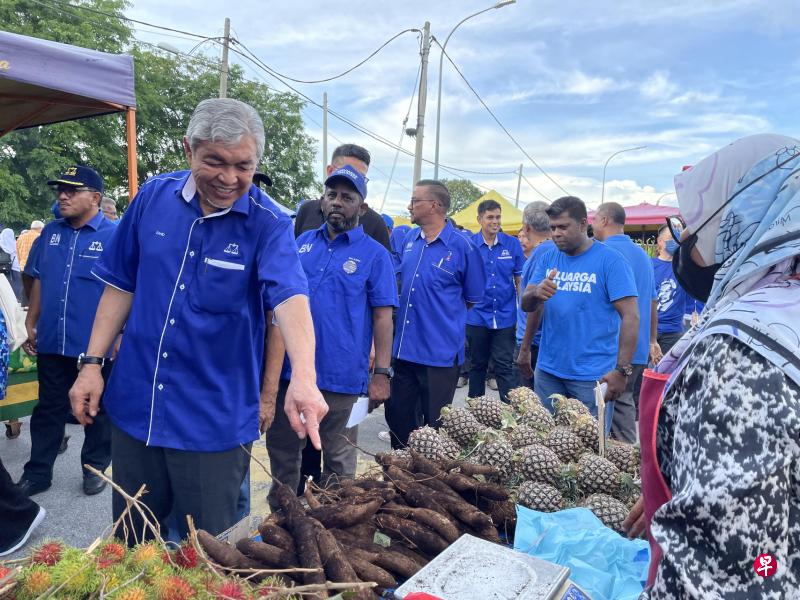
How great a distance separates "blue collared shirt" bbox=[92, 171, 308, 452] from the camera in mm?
2238

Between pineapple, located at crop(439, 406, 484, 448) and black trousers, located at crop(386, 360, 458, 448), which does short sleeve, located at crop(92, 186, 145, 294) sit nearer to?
pineapple, located at crop(439, 406, 484, 448)

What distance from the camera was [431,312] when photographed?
15.3ft

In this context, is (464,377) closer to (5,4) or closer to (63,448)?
(63,448)

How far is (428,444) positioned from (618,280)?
6.68 ft

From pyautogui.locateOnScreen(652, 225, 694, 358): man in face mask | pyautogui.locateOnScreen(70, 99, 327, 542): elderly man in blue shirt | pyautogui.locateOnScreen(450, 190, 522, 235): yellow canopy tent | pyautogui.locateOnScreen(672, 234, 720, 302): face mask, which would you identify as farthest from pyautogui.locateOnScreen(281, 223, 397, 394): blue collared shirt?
pyautogui.locateOnScreen(450, 190, 522, 235): yellow canopy tent

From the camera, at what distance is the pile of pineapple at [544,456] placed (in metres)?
2.67

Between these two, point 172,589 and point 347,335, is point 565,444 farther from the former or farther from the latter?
point 172,589

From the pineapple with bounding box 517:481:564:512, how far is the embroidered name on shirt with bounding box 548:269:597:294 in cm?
187

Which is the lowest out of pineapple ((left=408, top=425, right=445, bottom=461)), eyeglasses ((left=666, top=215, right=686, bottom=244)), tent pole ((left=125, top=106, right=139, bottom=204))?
pineapple ((left=408, top=425, right=445, bottom=461))

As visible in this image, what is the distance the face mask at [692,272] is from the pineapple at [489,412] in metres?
1.99

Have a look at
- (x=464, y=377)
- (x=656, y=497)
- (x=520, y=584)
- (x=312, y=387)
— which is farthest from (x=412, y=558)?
(x=464, y=377)

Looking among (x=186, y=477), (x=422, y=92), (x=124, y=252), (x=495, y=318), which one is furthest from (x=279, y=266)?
(x=422, y=92)

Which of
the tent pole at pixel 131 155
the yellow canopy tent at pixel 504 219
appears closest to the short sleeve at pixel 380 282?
the tent pole at pixel 131 155

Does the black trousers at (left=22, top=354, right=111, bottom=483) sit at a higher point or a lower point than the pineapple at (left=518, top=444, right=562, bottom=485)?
lower
